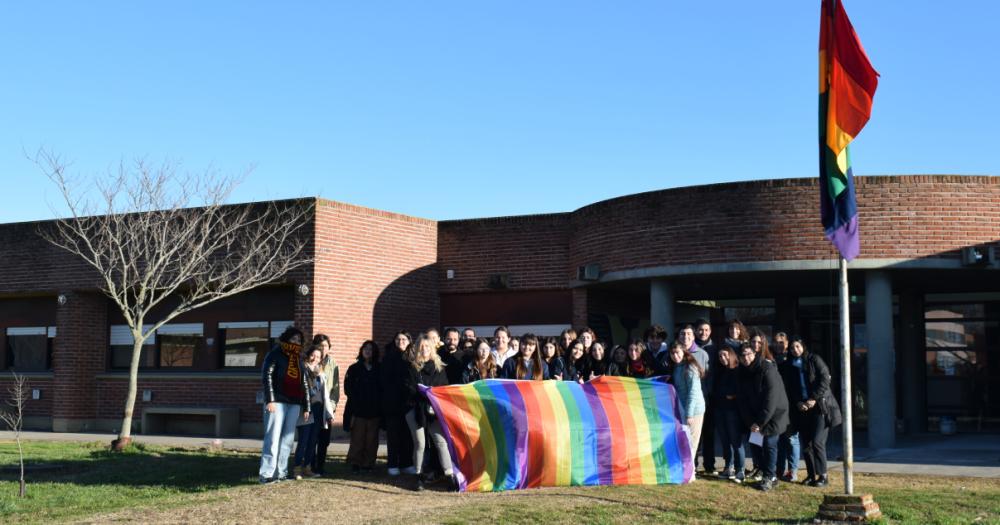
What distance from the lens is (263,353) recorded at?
20.7 meters

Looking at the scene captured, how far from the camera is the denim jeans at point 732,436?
12094 millimetres

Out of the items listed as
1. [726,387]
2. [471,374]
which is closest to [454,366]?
[471,374]

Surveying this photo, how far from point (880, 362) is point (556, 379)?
6.68 m

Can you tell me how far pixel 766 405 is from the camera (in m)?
11.6

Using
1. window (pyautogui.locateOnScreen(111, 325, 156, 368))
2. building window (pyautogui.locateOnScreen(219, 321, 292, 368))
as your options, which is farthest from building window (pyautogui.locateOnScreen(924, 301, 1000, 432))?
window (pyautogui.locateOnScreen(111, 325, 156, 368))

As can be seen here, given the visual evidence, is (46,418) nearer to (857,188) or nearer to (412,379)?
(412,379)

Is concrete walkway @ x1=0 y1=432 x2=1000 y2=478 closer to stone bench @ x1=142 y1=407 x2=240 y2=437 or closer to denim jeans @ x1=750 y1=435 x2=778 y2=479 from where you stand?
stone bench @ x1=142 y1=407 x2=240 y2=437

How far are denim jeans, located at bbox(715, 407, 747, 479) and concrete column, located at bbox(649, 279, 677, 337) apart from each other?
18.4 feet

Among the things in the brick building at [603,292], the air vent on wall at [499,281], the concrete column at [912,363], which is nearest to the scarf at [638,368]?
the brick building at [603,292]

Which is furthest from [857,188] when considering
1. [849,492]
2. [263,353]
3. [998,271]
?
[263,353]

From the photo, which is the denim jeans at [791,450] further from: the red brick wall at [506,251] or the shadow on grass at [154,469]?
the red brick wall at [506,251]

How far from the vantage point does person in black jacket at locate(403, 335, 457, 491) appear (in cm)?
1155

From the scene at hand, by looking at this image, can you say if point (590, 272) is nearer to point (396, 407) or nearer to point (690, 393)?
point (690, 393)

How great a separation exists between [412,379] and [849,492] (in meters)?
4.73
